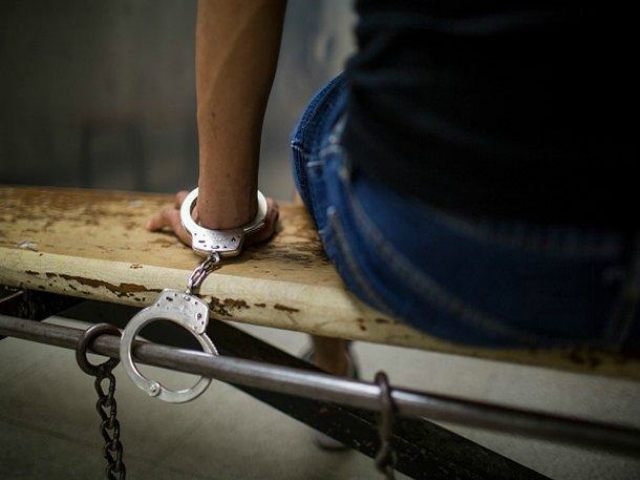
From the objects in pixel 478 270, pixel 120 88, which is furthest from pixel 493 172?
pixel 120 88

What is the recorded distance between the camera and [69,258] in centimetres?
59

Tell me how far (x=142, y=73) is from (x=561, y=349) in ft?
7.35

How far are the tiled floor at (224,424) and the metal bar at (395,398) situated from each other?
52 centimetres

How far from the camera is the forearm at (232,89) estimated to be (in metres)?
0.46

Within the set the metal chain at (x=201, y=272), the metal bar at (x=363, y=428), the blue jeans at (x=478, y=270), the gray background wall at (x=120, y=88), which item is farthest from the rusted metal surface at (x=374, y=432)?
the gray background wall at (x=120, y=88)

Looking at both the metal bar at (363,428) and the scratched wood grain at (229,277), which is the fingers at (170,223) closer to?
the scratched wood grain at (229,277)

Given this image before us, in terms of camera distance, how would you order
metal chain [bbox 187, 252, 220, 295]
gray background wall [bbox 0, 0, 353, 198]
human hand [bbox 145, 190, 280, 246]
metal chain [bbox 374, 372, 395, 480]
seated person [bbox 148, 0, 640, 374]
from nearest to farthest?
seated person [bbox 148, 0, 640, 374] → metal chain [bbox 374, 372, 395, 480] → metal chain [bbox 187, 252, 220, 295] → human hand [bbox 145, 190, 280, 246] → gray background wall [bbox 0, 0, 353, 198]

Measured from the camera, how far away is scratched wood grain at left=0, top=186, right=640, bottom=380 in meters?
0.44

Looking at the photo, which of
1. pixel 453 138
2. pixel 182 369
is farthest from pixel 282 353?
pixel 453 138

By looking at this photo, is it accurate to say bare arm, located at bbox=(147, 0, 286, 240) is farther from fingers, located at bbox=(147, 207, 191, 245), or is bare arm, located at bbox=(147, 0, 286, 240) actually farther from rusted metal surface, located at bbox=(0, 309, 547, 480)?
rusted metal surface, located at bbox=(0, 309, 547, 480)

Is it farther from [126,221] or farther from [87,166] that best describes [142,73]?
[126,221]

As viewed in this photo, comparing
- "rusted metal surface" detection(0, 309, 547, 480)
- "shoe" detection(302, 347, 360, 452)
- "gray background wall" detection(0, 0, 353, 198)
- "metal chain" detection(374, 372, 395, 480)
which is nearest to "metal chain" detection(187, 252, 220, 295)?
"rusted metal surface" detection(0, 309, 547, 480)

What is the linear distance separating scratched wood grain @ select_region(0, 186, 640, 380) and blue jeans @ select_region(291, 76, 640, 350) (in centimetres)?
4

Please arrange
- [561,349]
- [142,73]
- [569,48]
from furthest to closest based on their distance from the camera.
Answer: [142,73] → [561,349] → [569,48]
